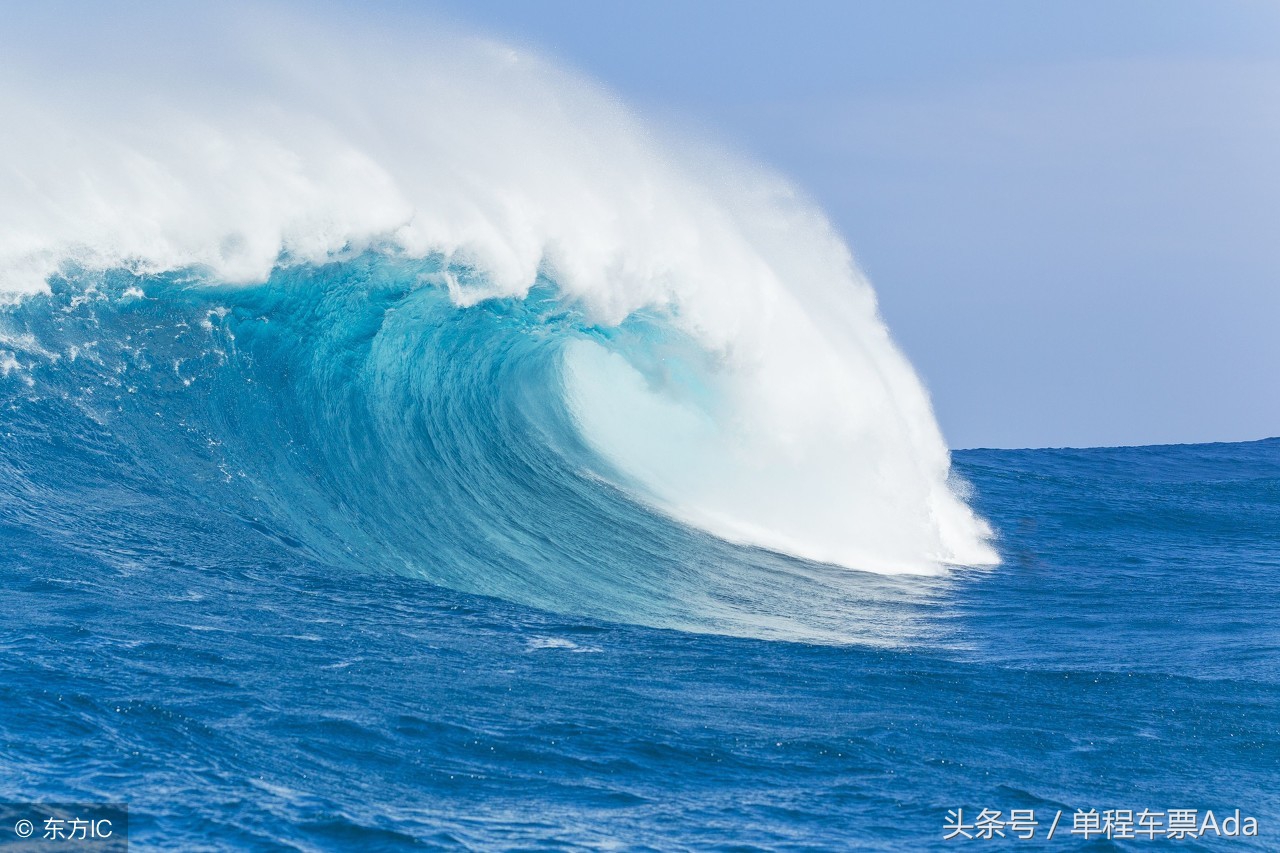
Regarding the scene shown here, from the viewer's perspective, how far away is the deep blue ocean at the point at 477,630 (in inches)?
202

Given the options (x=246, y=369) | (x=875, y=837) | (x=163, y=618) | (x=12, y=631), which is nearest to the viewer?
(x=875, y=837)

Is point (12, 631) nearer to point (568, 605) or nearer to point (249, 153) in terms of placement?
point (568, 605)

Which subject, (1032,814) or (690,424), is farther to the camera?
(690,424)

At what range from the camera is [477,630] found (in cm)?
766

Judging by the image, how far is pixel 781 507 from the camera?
1212cm

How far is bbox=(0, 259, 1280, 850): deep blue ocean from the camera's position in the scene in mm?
5141

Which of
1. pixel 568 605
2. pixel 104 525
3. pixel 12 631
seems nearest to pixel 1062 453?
pixel 568 605

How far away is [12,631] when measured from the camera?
657 cm

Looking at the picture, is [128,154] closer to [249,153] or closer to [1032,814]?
[249,153]

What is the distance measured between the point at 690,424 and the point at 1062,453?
12028mm

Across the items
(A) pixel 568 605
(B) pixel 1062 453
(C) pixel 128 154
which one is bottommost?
(A) pixel 568 605

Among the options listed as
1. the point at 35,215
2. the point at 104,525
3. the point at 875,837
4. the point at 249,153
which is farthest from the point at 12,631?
the point at 249,153

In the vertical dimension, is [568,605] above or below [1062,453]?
below

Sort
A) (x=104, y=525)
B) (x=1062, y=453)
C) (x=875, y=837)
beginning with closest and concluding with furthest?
1. (x=875, y=837)
2. (x=104, y=525)
3. (x=1062, y=453)
